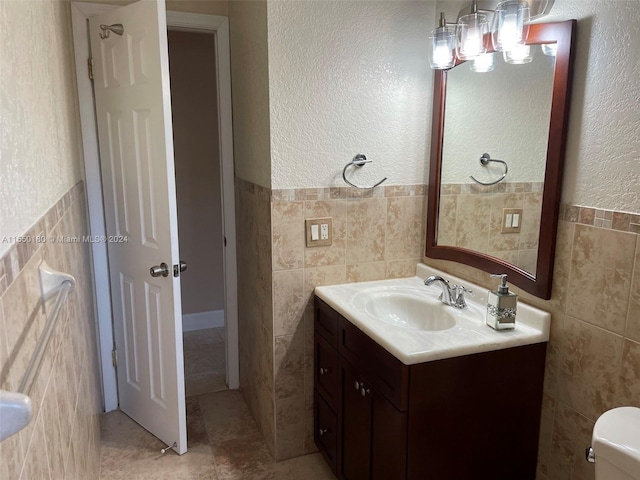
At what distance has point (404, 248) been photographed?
2311 millimetres

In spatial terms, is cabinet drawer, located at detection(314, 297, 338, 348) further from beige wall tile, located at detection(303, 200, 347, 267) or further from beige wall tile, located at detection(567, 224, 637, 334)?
beige wall tile, located at detection(567, 224, 637, 334)

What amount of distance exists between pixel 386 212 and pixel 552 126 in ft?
2.72

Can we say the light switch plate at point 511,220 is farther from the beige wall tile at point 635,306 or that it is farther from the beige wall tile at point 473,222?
the beige wall tile at point 635,306

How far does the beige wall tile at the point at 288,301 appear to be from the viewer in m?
2.15

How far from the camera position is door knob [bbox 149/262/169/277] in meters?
2.13

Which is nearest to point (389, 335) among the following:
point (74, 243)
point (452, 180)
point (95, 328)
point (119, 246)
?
point (452, 180)

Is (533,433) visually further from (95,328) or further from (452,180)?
(95,328)

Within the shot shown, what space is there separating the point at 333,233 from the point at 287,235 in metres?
0.21

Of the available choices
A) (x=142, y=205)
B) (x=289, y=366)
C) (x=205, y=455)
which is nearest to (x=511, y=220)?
(x=289, y=366)

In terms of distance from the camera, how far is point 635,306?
4.53 feet

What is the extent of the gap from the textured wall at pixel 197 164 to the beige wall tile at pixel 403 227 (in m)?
1.74

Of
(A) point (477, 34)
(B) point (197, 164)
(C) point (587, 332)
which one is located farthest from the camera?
(B) point (197, 164)

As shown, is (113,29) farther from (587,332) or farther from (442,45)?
(587,332)

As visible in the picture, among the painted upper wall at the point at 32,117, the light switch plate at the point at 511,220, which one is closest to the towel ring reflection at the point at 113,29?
the painted upper wall at the point at 32,117
